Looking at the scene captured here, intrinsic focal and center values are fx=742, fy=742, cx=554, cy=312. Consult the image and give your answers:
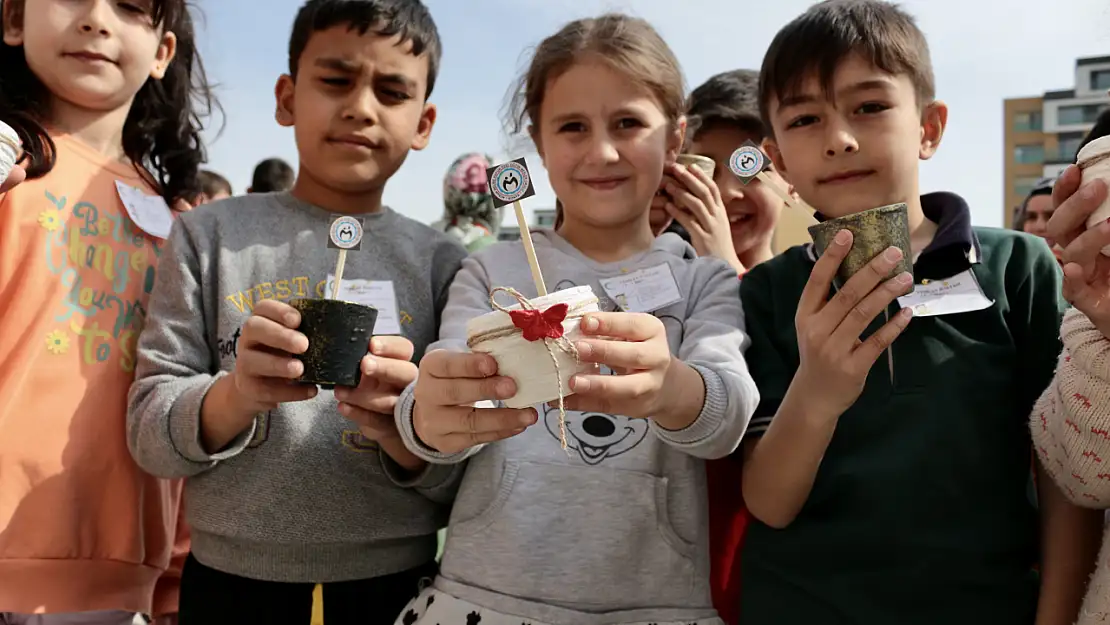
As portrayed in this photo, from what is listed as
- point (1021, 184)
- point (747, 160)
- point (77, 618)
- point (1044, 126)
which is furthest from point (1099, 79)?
point (77, 618)

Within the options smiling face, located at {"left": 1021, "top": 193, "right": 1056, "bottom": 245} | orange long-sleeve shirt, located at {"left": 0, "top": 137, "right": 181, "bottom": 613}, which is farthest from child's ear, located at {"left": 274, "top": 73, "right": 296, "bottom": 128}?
smiling face, located at {"left": 1021, "top": 193, "right": 1056, "bottom": 245}

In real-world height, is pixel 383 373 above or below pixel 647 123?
below

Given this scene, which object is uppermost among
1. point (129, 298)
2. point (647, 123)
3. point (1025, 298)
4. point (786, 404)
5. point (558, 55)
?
point (558, 55)

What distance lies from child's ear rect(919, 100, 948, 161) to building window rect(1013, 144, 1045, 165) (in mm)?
52059

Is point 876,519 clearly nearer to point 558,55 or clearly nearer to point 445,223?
point 558,55

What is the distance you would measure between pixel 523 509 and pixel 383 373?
1.29ft

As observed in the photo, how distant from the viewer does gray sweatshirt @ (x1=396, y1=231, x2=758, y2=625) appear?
1431mm

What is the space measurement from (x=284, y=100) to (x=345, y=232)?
29.4 inches

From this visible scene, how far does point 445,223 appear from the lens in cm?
539

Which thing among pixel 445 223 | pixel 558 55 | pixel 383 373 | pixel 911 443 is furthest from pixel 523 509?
pixel 445 223

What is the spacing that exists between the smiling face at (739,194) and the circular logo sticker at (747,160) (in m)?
0.61

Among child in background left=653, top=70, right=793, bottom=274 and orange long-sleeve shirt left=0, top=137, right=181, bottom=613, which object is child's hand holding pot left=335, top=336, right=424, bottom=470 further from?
child in background left=653, top=70, right=793, bottom=274

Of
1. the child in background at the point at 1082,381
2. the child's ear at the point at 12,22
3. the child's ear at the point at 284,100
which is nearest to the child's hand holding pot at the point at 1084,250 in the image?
the child in background at the point at 1082,381

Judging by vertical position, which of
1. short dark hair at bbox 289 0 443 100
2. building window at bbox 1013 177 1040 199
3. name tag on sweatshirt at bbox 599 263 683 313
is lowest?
building window at bbox 1013 177 1040 199
